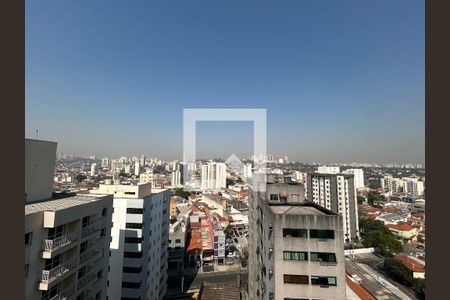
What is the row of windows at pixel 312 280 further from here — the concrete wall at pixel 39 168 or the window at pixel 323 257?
the concrete wall at pixel 39 168

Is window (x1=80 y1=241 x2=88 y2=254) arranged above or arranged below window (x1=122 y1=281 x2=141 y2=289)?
above

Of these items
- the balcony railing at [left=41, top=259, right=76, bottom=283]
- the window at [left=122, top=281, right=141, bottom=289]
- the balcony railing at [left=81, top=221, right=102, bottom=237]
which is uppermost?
the balcony railing at [left=81, top=221, right=102, bottom=237]

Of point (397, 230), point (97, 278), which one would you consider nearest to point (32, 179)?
point (97, 278)

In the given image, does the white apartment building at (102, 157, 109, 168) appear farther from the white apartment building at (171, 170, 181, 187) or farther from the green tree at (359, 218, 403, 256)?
the green tree at (359, 218, 403, 256)

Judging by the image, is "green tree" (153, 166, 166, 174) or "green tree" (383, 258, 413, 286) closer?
"green tree" (383, 258, 413, 286)

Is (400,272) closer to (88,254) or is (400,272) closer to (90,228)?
(88,254)

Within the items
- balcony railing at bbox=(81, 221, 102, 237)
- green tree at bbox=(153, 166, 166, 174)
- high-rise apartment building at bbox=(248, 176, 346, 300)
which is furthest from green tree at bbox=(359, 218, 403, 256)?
green tree at bbox=(153, 166, 166, 174)

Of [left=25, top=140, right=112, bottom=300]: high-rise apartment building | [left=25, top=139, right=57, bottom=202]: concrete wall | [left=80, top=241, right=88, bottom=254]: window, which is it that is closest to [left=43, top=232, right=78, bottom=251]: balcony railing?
[left=25, top=140, right=112, bottom=300]: high-rise apartment building

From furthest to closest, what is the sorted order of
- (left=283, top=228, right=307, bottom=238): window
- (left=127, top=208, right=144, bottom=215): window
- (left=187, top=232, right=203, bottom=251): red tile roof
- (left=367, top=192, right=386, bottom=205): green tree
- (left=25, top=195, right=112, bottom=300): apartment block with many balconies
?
(left=367, top=192, right=386, bottom=205): green tree → (left=187, top=232, right=203, bottom=251): red tile roof → (left=127, top=208, right=144, bottom=215): window → (left=283, top=228, right=307, bottom=238): window → (left=25, top=195, right=112, bottom=300): apartment block with many balconies

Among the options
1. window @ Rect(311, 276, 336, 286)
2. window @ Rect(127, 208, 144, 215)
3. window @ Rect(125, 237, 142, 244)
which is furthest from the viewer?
window @ Rect(127, 208, 144, 215)
